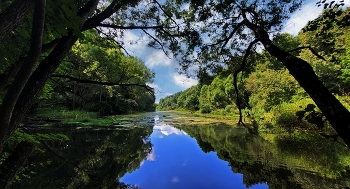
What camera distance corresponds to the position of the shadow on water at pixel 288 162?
23.0 feet

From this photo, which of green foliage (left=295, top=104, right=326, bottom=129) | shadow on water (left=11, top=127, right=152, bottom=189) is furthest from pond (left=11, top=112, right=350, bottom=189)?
green foliage (left=295, top=104, right=326, bottom=129)

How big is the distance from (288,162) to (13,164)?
32.3ft

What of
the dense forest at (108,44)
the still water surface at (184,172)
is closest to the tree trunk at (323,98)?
the dense forest at (108,44)

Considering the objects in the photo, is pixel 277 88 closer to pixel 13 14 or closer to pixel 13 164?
pixel 13 14

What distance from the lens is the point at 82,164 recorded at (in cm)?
830

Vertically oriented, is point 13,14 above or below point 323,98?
above

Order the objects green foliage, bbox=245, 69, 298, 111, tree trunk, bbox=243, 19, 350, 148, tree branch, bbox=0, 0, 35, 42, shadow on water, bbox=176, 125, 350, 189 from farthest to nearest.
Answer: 1. green foliage, bbox=245, 69, 298, 111
2. shadow on water, bbox=176, 125, 350, 189
3. tree branch, bbox=0, 0, 35, 42
4. tree trunk, bbox=243, 19, 350, 148

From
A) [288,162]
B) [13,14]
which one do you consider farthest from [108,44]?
[288,162]

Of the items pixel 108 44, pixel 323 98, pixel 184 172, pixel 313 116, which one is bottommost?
pixel 184 172

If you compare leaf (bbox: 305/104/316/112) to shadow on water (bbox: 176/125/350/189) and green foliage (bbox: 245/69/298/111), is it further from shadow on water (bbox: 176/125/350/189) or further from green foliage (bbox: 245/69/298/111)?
green foliage (bbox: 245/69/298/111)

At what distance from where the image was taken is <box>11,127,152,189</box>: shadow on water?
6469 millimetres

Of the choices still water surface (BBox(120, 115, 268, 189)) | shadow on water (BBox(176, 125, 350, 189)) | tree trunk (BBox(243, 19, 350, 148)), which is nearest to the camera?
tree trunk (BBox(243, 19, 350, 148))

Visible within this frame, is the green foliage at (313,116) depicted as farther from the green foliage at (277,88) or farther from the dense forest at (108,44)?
the green foliage at (277,88)

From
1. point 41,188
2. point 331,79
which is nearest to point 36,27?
point 41,188
